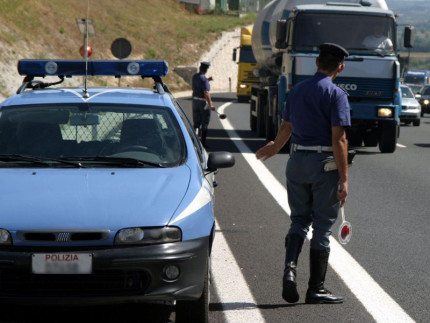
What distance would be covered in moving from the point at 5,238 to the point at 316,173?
222 cm

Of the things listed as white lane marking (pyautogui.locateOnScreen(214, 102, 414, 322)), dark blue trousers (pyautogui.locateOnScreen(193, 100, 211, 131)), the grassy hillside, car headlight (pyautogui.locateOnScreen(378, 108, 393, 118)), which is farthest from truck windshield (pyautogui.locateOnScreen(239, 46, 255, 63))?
white lane marking (pyautogui.locateOnScreen(214, 102, 414, 322))

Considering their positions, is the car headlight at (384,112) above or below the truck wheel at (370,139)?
above

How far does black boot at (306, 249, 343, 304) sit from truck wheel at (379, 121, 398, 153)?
43.8 ft

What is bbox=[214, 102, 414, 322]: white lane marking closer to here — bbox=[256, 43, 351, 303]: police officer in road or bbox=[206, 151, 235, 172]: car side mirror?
bbox=[256, 43, 351, 303]: police officer in road

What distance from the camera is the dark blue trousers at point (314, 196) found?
645 centimetres

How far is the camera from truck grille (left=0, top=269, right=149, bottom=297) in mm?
5227

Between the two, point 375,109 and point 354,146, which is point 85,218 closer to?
point 375,109

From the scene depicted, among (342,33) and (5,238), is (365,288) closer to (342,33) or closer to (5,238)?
(5,238)

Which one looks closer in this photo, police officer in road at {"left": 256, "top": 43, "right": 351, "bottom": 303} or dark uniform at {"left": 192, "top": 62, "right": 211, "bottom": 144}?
police officer in road at {"left": 256, "top": 43, "right": 351, "bottom": 303}

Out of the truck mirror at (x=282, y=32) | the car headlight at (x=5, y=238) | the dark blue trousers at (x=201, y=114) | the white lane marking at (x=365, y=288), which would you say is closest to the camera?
the car headlight at (x=5, y=238)

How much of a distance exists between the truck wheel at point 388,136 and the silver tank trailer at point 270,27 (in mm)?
2349

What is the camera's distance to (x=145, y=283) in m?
5.33

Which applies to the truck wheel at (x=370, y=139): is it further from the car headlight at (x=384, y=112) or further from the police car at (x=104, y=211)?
the police car at (x=104, y=211)

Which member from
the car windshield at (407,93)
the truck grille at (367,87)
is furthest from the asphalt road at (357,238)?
the car windshield at (407,93)
